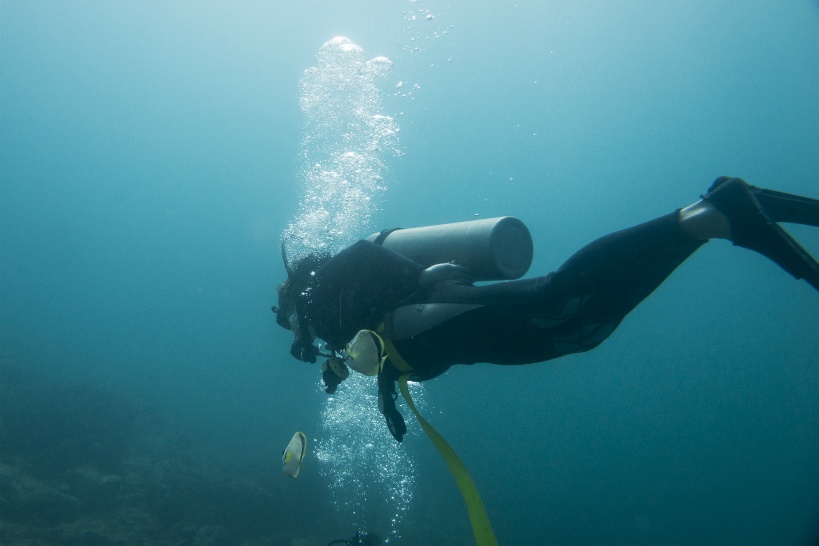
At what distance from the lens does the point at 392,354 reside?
2.74 metres

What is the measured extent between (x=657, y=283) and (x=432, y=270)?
128cm

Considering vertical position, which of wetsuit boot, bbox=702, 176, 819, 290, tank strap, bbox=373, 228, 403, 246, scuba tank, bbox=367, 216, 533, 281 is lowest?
wetsuit boot, bbox=702, 176, 819, 290

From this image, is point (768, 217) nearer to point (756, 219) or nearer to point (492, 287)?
point (756, 219)

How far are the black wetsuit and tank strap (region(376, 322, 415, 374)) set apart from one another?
0.09 feet

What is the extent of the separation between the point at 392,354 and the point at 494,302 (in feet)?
2.57

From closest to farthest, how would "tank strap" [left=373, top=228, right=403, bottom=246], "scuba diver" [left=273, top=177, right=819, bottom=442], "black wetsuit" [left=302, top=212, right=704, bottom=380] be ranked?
1. "scuba diver" [left=273, top=177, right=819, bottom=442]
2. "black wetsuit" [left=302, top=212, right=704, bottom=380]
3. "tank strap" [left=373, top=228, right=403, bottom=246]

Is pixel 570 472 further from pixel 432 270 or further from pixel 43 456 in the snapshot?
pixel 432 270

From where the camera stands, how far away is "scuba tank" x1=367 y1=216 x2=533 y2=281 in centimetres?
299

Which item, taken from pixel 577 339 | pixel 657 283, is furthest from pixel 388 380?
pixel 657 283

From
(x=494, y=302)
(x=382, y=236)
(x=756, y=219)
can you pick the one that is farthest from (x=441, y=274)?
(x=756, y=219)

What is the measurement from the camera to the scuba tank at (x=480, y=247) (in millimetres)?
2986

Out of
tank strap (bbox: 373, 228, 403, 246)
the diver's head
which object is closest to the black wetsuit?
the diver's head

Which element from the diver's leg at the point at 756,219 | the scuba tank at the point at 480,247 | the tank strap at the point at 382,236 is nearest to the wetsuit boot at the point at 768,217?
the diver's leg at the point at 756,219

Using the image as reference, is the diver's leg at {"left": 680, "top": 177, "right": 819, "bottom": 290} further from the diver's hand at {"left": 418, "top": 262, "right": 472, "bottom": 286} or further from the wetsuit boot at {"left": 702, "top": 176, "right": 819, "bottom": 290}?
the diver's hand at {"left": 418, "top": 262, "right": 472, "bottom": 286}
